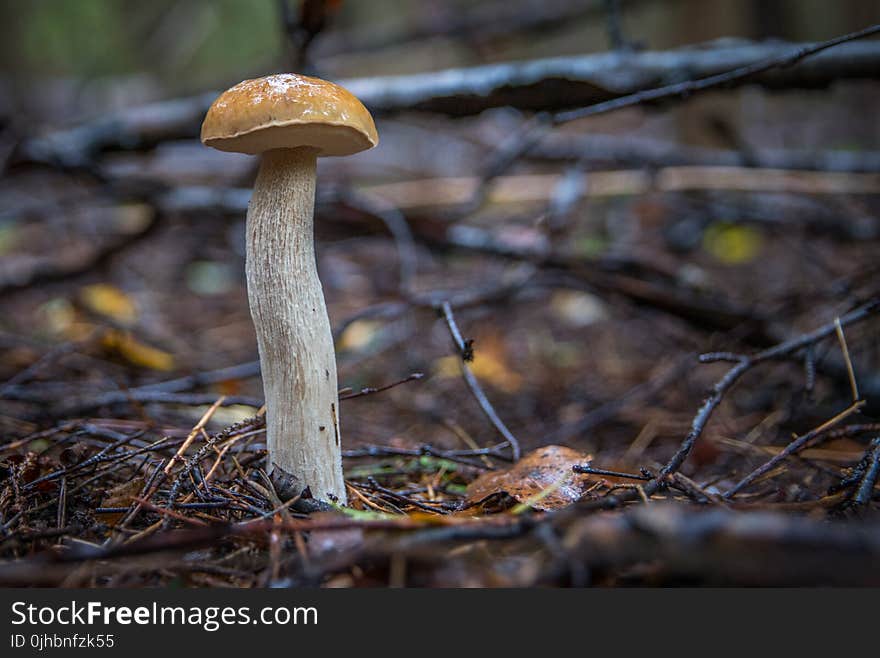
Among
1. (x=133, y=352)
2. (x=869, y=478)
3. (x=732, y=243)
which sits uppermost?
(x=732, y=243)

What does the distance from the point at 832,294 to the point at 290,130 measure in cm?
236

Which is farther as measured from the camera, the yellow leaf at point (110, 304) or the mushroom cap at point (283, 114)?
the yellow leaf at point (110, 304)

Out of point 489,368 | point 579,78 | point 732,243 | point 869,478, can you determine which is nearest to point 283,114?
point 869,478

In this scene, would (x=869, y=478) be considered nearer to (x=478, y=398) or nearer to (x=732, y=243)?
(x=478, y=398)

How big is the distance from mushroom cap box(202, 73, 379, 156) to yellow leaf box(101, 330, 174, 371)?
1826 mm

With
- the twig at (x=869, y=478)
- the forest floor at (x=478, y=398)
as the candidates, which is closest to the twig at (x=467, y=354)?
the forest floor at (x=478, y=398)

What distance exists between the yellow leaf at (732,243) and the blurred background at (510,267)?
26 millimetres

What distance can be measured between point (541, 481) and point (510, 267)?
2399mm

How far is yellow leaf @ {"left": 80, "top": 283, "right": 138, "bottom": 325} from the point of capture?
3766mm

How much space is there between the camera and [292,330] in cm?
154

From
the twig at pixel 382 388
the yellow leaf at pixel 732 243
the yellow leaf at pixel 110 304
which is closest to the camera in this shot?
the twig at pixel 382 388

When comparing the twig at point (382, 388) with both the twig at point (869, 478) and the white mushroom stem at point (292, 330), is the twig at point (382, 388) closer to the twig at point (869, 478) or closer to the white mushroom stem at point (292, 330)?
the white mushroom stem at point (292, 330)

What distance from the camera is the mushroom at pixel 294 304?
1513 millimetres

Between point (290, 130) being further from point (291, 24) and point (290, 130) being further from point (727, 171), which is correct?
point (727, 171)
